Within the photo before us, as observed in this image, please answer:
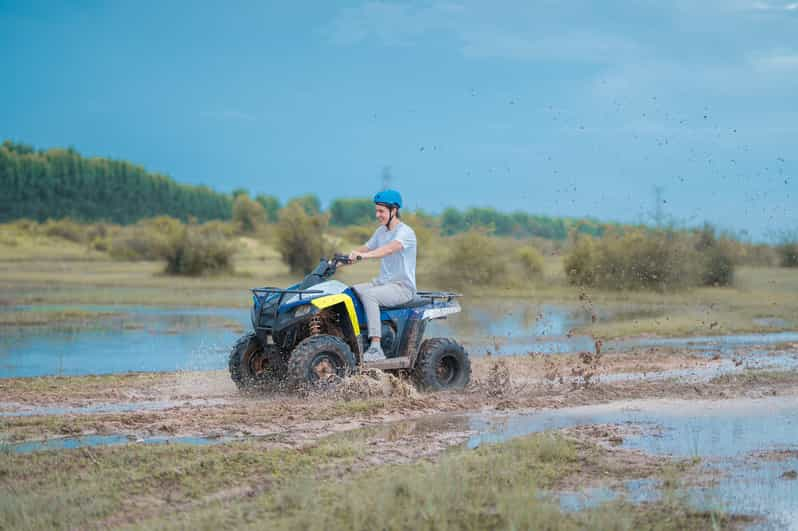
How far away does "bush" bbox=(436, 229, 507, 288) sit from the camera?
37.4 m

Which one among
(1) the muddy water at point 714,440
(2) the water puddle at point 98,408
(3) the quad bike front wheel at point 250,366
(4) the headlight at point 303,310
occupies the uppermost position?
(4) the headlight at point 303,310

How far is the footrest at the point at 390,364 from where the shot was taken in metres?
11.4

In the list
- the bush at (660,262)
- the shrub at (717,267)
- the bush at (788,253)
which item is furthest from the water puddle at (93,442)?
the bush at (788,253)

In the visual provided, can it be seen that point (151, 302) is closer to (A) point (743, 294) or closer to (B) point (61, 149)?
(A) point (743, 294)

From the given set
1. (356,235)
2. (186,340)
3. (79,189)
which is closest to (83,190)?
(79,189)

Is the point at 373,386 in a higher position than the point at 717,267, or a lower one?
lower

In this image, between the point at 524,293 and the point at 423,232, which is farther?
the point at 423,232

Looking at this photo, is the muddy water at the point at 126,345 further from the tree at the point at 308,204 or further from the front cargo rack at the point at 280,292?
the tree at the point at 308,204

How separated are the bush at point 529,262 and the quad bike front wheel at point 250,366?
28.4 meters

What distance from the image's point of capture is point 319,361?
10898 mm

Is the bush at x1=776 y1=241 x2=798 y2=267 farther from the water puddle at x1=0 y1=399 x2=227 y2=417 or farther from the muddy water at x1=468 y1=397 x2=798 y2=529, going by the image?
the water puddle at x1=0 y1=399 x2=227 y2=417

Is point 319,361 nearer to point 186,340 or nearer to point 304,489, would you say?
point 304,489

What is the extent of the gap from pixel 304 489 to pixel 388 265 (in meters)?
5.29

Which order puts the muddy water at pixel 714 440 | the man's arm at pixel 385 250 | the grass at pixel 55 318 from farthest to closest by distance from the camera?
the grass at pixel 55 318 < the man's arm at pixel 385 250 < the muddy water at pixel 714 440
